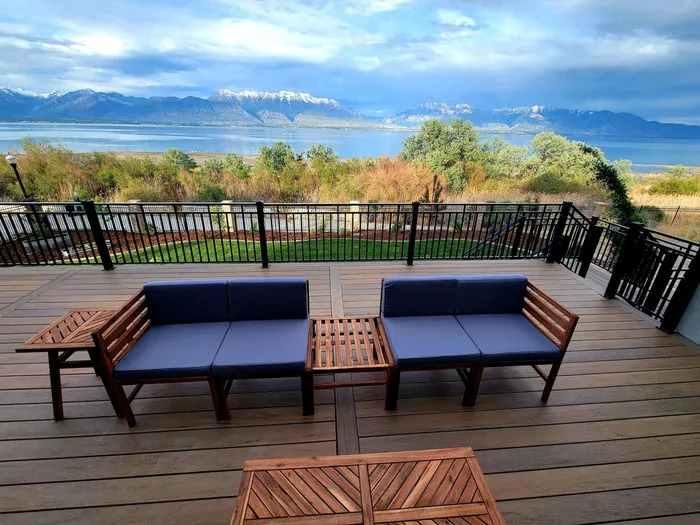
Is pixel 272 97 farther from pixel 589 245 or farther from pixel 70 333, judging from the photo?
pixel 70 333

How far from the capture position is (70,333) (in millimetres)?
2049

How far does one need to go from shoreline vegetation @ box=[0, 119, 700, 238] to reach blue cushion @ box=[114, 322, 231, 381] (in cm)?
1378

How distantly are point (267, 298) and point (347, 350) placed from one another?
2.50 ft

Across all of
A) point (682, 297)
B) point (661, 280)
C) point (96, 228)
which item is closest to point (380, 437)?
point (682, 297)

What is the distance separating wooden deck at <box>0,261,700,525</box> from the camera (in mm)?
1548

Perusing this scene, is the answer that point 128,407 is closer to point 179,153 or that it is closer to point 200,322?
point 200,322

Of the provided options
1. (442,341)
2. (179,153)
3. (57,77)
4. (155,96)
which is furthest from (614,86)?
(155,96)

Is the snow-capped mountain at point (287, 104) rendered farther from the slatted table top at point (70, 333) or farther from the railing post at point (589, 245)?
the slatted table top at point (70, 333)

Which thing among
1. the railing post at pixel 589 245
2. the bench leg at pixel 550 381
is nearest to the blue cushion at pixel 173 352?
the bench leg at pixel 550 381

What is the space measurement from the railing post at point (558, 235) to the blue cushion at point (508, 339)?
284 cm

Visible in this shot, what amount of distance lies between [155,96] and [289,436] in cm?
15492

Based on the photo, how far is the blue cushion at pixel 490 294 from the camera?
2.43m

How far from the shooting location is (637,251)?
3.45 meters

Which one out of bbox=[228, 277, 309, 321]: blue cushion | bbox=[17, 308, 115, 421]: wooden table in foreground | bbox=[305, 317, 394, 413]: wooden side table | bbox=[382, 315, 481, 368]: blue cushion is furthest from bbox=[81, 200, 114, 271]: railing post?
bbox=[382, 315, 481, 368]: blue cushion
